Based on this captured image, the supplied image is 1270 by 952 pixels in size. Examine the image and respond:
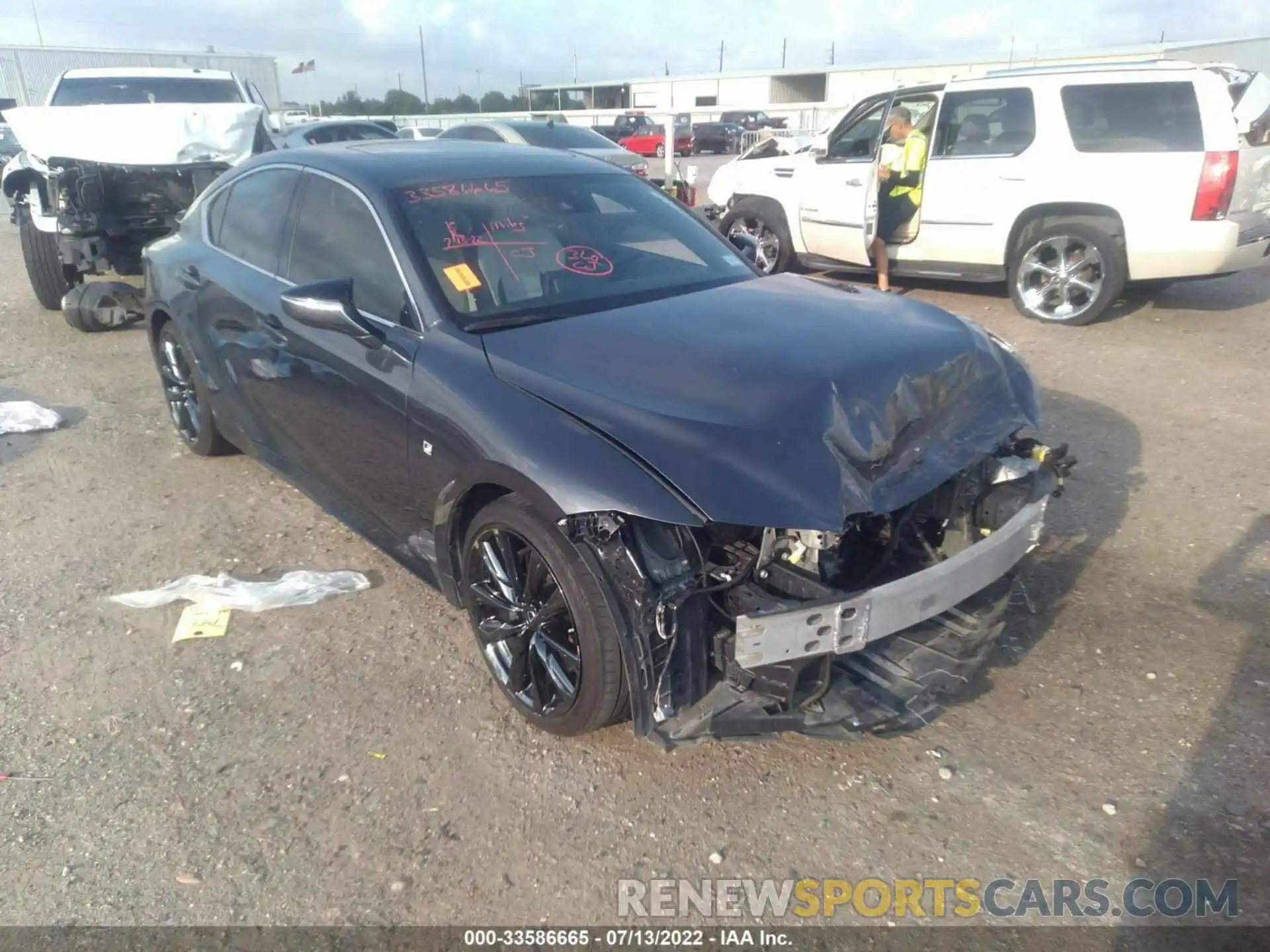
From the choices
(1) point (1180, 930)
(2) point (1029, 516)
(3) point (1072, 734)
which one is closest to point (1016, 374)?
(2) point (1029, 516)

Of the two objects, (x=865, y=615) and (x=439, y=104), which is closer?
(x=865, y=615)

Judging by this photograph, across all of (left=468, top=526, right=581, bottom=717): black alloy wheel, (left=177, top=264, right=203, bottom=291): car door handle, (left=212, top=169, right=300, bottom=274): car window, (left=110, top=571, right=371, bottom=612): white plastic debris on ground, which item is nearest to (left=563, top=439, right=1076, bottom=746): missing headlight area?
(left=468, top=526, right=581, bottom=717): black alloy wheel

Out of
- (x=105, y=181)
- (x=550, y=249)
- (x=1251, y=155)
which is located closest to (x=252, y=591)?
(x=550, y=249)

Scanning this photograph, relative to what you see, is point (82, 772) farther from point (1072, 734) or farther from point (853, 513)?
point (1072, 734)

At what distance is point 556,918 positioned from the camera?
8.03ft

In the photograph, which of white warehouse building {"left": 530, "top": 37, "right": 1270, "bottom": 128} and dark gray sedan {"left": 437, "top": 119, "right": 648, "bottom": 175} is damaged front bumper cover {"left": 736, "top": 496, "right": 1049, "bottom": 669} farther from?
white warehouse building {"left": 530, "top": 37, "right": 1270, "bottom": 128}

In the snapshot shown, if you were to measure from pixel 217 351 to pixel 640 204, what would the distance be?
213 cm

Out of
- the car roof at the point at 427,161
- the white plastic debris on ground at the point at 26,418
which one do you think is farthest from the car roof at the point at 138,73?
the car roof at the point at 427,161

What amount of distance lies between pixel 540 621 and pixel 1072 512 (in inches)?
113

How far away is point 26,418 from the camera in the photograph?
6016 millimetres

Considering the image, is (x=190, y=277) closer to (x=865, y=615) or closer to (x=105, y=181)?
(x=865, y=615)

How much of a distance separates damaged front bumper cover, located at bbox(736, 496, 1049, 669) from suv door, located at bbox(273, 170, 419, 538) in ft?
4.79

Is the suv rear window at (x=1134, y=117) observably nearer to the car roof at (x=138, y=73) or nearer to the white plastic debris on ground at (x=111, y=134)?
the white plastic debris on ground at (x=111, y=134)

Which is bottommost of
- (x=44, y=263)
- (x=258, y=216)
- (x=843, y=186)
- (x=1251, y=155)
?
(x=44, y=263)
